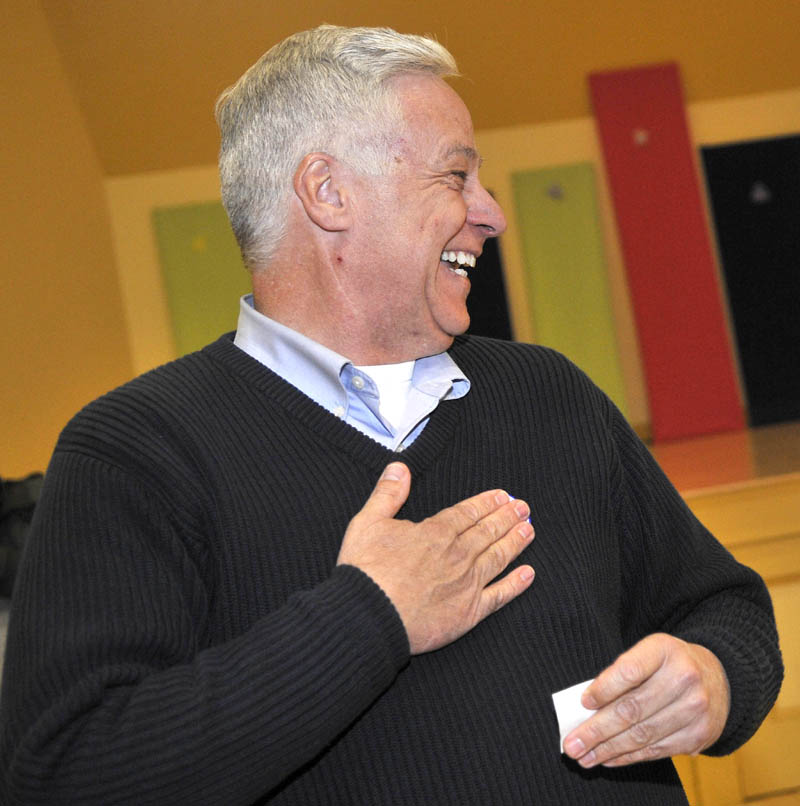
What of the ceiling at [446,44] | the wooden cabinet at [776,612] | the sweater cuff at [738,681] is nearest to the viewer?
the sweater cuff at [738,681]

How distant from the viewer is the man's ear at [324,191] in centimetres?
138

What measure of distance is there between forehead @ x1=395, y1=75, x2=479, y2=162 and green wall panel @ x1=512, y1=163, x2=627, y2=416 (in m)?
6.04

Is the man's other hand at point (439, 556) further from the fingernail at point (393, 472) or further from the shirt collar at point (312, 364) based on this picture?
the shirt collar at point (312, 364)

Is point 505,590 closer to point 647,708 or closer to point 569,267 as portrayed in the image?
point 647,708

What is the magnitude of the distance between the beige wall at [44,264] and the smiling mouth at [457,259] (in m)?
3.38

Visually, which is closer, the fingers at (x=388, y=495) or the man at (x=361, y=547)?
the man at (x=361, y=547)

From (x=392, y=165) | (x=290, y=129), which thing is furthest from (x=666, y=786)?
(x=290, y=129)

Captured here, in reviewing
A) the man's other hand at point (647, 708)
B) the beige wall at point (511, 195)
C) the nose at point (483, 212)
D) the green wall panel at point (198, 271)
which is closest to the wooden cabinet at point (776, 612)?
the man's other hand at point (647, 708)

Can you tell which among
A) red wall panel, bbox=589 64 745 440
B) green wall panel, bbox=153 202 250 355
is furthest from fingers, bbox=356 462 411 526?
red wall panel, bbox=589 64 745 440

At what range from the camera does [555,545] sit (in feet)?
4.16

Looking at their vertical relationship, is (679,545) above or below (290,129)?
below

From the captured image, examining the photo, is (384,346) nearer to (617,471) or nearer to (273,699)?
(617,471)

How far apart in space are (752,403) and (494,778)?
693 cm

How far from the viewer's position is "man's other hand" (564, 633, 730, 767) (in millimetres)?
1093
